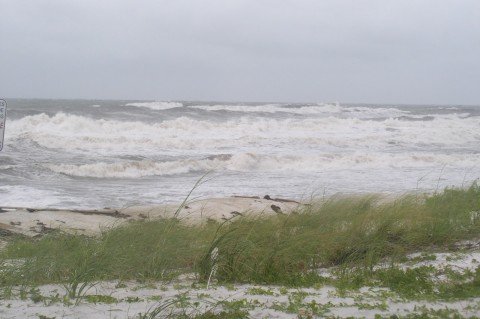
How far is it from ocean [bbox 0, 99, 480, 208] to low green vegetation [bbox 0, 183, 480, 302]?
8.67 feet

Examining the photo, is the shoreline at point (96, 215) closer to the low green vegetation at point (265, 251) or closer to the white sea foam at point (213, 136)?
the low green vegetation at point (265, 251)

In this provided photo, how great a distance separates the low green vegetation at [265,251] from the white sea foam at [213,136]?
15397mm

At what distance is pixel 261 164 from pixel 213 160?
1944 mm

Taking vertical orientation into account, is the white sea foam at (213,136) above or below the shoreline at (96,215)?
above

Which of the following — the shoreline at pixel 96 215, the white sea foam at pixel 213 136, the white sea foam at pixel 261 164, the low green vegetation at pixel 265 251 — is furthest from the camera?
the white sea foam at pixel 213 136

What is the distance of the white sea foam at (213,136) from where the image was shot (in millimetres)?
22656

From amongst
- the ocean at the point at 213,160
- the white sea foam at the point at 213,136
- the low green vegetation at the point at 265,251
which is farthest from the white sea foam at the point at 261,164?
the low green vegetation at the point at 265,251

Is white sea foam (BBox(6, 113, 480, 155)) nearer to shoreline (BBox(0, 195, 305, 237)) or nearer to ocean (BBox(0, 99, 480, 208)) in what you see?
ocean (BBox(0, 99, 480, 208))

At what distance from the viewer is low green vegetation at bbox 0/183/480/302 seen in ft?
15.2

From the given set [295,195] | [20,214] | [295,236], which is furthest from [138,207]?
[295,236]

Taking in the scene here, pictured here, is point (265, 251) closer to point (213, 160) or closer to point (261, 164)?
point (261, 164)

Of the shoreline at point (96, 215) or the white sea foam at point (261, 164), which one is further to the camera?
the white sea foam at point (261, 164)

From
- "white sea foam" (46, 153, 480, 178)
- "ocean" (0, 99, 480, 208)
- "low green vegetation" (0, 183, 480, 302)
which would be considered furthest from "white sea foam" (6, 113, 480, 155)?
"low green vegetation" (0, 183, 480, 302)

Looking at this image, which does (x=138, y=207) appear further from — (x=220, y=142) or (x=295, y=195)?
(x=220, y=142)
